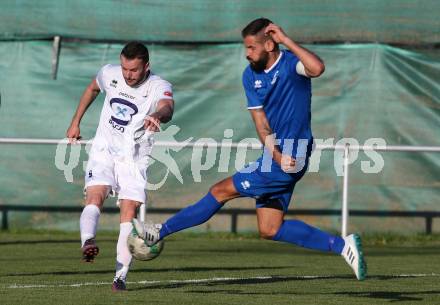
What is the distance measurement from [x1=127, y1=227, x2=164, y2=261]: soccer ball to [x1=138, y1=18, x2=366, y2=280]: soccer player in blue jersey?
48 millimetres

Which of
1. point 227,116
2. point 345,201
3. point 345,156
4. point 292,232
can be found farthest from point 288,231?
point 227,116

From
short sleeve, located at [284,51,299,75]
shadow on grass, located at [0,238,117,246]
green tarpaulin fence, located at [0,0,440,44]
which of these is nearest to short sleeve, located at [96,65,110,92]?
short sleeve, located at [284,51,299,75]

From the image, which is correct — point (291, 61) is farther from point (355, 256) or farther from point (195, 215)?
point (355, 256)

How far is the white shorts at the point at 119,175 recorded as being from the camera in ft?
30.9

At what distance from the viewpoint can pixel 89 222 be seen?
9164mm

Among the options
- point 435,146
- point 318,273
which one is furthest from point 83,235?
point 435,146

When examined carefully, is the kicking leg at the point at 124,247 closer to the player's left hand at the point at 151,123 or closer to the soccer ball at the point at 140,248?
the soccer ball at the point at 140,248

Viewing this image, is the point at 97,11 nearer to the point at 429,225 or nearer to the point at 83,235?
the point at 429,225

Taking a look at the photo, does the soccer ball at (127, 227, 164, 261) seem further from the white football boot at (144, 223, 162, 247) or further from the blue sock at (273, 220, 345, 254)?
the blue sock at (273, 220, 345, 254)

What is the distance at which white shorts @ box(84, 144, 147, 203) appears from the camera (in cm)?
941

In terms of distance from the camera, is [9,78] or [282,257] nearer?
[282,257]

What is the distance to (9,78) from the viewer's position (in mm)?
16406

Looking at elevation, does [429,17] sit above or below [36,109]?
above

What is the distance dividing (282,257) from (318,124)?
3330 mm
